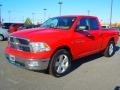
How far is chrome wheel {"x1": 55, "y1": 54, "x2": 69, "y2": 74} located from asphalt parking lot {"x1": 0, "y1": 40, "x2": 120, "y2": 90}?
234 millimetres

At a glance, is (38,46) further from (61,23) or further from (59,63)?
(61,23)

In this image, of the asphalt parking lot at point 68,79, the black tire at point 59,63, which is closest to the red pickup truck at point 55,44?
the black tire at point 59,63

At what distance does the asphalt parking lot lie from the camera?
5449 millimetres

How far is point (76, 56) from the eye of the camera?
23.3ft

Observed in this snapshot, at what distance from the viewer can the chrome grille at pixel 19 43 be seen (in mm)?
5863

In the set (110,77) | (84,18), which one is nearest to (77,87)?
(110,77)

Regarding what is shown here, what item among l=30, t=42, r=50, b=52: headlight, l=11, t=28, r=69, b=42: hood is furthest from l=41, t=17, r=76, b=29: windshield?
l=30, t=42, r=50, b=52: headlight

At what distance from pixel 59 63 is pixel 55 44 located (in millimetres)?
692

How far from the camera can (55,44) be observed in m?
6.00

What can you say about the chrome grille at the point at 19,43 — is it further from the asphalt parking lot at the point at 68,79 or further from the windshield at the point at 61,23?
the windshield at the point at 61,23

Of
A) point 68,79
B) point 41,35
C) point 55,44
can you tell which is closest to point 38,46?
point 41,35

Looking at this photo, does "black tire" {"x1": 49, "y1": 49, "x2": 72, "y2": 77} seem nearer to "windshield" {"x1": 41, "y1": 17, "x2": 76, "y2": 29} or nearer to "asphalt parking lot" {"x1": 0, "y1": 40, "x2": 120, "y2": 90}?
"asphalt parking lot" {"x1": 0, "y1": 40, "x2": 120, "y2": 90}

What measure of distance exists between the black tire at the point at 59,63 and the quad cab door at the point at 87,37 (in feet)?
1.83

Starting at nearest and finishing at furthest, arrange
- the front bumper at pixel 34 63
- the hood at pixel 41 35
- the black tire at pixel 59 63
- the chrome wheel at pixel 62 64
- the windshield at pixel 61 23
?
the front bumper at pixel 34 63, the hood at pixel 41 35, the black tire at pixel 59 63, the chrome wheel at pixel 62 64, the windshield at pixel 61 23
